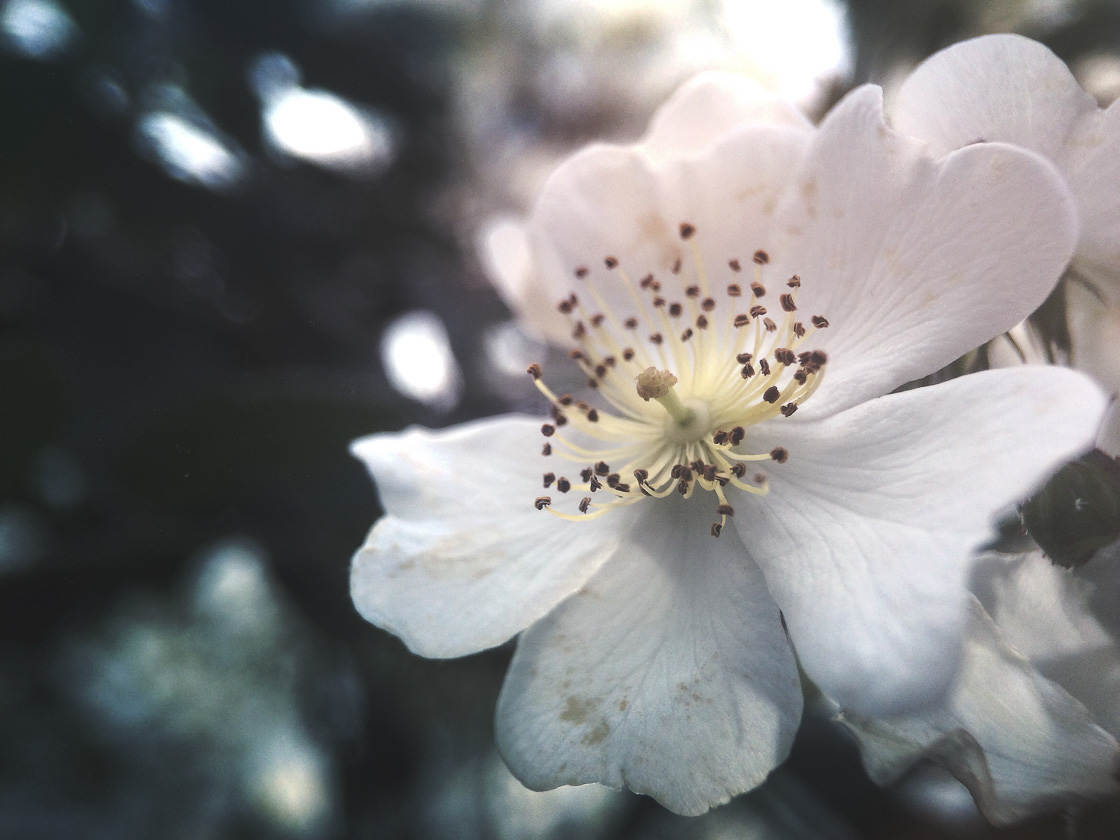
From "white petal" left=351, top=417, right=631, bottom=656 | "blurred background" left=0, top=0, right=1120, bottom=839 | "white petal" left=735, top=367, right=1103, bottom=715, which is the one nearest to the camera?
"white petal" left=735, top=367, right=1103, bottom=715

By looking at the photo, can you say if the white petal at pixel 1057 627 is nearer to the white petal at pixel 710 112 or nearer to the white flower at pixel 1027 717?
the white flower at pixel 1027 717

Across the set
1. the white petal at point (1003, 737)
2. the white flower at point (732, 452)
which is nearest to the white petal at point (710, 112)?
the white flower at point (732, 452)

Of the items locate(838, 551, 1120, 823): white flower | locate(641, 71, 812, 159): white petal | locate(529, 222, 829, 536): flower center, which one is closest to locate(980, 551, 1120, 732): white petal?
locate(838, 551, 1120, 823): white flower

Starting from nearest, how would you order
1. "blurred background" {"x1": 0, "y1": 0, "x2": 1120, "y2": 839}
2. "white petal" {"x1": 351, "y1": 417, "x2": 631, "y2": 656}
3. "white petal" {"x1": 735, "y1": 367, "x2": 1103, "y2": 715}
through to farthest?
"white petal" {"x1": 735, "y1": 367, "x2": 1103, "y2": 715}, "white petal" {"x1": 351, "y1": 417, "x2": 631, "y2": 656}, "blurred background" {"x1": 0, "y1": 0, "x2": 1120, "y2": 839}

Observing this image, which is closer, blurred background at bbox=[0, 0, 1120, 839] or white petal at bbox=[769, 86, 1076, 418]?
white petal at bbox=[769, 86, 1076, 418]

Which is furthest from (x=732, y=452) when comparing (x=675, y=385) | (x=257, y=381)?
(x=257, y=381)


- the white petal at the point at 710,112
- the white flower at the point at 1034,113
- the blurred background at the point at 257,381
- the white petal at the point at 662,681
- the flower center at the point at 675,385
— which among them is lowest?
the blurred background at the point at 257,381

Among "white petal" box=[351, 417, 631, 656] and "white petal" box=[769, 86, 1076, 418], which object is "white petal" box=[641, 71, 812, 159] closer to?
"white petal" box=[769, 86, 1076, 418]

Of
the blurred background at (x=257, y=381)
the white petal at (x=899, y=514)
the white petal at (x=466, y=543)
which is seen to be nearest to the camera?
the white petal at (x=899, y=514)
